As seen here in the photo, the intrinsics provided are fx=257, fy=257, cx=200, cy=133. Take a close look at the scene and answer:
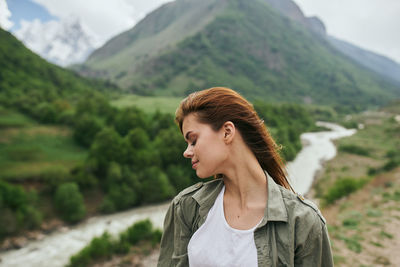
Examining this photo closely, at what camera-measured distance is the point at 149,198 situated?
1037 inches

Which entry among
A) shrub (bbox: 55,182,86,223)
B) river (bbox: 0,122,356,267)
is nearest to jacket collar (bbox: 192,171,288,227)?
river (bbox: 0,122,356,267)

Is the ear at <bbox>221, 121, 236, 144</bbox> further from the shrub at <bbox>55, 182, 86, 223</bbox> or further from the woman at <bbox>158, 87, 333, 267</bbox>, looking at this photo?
the shrub at <bbox>55, 182, 86, 223</bbox>

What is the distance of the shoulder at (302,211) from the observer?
1.68 metres

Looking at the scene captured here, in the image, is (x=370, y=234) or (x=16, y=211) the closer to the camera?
(x=370, y=234)

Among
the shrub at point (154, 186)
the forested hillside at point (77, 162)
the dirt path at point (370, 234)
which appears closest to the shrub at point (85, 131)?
the forested hillside at point (77, 162)

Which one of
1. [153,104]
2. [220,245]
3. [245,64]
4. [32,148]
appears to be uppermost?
[245,64]

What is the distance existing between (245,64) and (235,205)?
150m

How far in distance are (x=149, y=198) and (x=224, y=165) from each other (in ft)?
84.3

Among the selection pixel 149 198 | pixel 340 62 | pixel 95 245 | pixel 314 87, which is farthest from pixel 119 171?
pixel 340 62

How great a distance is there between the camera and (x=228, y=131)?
6.48 feet

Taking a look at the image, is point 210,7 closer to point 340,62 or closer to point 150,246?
point 340,62

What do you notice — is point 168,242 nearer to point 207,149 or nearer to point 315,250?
point 207,149

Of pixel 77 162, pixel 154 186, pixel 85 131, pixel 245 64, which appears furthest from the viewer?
pixel 245 64

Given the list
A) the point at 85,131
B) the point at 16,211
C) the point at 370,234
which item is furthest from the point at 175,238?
the point at 85,131
